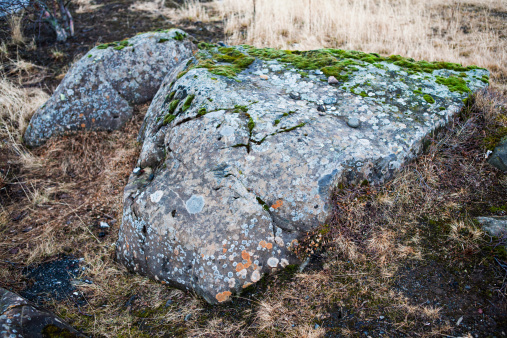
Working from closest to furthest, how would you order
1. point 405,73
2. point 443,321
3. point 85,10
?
1. point 443,321
2. point 405,73
3. point 85,10

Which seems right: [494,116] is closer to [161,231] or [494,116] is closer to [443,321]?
[443,321]

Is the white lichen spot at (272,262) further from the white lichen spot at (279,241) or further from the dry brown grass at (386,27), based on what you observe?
the dry brown grass at (386,27)


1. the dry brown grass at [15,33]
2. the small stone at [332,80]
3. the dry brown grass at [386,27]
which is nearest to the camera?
the small stone at [332,80]

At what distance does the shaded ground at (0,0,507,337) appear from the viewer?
7.55 feet

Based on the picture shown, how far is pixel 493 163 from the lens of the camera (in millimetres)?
3250

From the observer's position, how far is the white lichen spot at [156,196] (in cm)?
303

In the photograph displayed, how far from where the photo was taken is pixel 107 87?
5359 mm

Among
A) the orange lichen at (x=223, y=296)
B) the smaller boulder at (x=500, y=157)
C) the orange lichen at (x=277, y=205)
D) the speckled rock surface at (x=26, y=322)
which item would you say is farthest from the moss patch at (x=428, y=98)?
the speckled rock surface at (x=26, y=322)

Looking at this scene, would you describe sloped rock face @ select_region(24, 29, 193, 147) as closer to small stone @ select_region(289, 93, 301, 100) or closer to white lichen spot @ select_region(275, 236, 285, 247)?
small stone @ select_region(289, 93, 301, 100)

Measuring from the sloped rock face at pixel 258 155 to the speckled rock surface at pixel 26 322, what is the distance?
2.73 feet

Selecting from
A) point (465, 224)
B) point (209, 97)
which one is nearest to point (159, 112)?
point (209, 97)

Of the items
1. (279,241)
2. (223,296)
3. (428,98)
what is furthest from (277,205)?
(428,98)

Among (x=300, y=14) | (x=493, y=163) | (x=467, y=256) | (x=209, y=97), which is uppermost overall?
(x=300, y=14)

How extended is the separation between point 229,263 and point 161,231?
77cm
